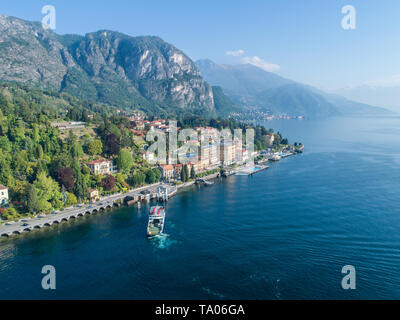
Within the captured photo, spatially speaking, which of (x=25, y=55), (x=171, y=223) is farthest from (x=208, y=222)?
(x=25, y=55)

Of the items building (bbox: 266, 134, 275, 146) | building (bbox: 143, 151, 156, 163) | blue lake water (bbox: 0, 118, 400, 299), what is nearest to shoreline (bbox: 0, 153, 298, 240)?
blue lake water (bbox: 0, 118, 400, 299)

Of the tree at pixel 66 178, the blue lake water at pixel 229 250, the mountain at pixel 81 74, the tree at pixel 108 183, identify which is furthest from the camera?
the mountain at pixel 81 74

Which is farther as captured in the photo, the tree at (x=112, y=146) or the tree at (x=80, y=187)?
the tree at (x=112, y=146)

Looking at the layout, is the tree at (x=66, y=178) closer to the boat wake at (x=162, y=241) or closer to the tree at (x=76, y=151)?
the tree at (x=76, y=151)

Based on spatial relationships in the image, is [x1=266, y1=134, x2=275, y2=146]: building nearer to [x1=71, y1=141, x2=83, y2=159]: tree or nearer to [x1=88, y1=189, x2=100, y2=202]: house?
[x1=71, y1=141, x2=83, y2=159]: tree

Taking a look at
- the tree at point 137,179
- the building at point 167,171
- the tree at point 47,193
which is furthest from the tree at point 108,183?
the building at point 167,171

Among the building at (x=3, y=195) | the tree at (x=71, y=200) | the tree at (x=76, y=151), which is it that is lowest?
the tree at (x=71, y=200)
